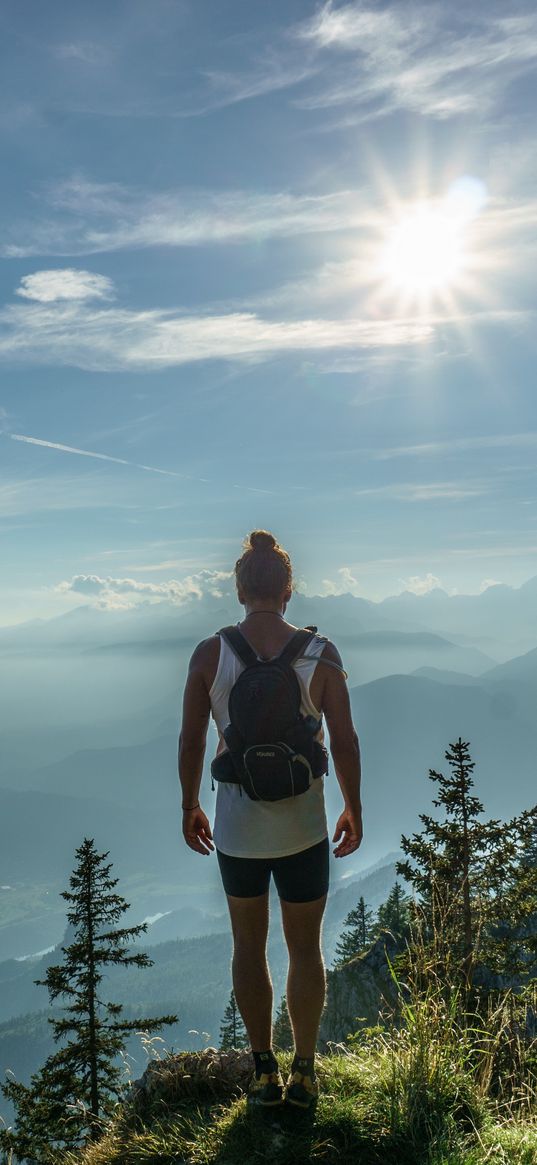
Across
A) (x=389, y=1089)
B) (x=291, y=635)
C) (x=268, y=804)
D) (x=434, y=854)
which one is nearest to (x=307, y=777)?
(x=268, y=804)

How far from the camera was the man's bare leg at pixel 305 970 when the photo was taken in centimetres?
477

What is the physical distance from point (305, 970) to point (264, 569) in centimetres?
253

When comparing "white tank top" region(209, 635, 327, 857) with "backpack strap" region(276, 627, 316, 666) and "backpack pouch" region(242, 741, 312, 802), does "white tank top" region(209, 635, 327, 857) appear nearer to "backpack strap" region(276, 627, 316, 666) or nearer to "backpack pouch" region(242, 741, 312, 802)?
"backpack strap" region(276, 627, 316, 666)

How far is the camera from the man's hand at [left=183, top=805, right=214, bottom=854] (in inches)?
202

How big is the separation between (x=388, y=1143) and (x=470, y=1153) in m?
0.46

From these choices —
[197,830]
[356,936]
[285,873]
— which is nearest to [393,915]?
[356,936]

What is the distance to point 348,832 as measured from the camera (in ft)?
16.7

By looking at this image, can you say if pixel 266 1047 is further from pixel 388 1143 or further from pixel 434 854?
pixel 434 854

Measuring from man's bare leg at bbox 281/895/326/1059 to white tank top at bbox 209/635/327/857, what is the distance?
1.37 feet

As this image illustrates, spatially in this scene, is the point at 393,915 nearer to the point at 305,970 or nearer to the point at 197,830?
the point at 305,970

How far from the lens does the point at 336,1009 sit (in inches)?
901

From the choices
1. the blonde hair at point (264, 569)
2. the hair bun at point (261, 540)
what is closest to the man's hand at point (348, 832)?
the blonde hair at point (264, 569)

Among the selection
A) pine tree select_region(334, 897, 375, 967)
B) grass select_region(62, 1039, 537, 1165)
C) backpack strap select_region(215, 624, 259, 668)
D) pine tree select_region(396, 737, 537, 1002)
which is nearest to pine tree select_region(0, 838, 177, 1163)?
pine tree select_region(396, 737, 537, 1002)

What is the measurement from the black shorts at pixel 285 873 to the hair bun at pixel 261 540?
1856 mm
